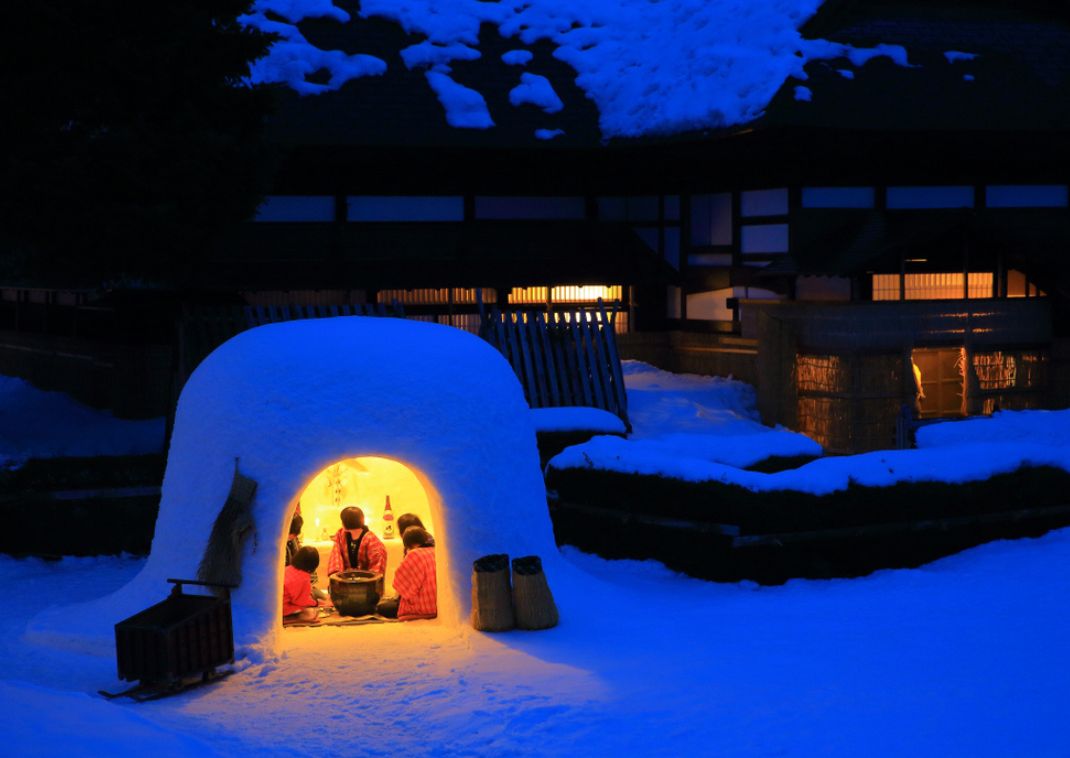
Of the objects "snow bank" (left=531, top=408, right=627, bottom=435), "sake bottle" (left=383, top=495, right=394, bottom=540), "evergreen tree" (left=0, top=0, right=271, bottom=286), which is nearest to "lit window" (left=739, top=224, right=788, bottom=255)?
"snow bank" (left=531, top=408, right=627, bottom=435)

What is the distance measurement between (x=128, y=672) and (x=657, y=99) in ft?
47.1

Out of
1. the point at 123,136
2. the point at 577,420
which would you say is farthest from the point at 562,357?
the point at 123,136

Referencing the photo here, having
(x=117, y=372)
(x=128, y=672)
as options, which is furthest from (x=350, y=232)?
(x=128, y=672)

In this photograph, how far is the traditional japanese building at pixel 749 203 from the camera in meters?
20.8

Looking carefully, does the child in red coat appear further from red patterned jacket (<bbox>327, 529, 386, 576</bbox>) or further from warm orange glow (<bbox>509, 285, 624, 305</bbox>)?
warm orange glow (<bbox>509, 285, 624, 305</bbox>)

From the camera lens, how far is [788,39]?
2130 centimetres

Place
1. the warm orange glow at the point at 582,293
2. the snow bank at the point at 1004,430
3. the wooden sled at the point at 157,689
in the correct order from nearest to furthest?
the wooden sled at the point at 157,689 < the snow bank at the point at 1004,430 < the warm orange glow at the point at 582,293

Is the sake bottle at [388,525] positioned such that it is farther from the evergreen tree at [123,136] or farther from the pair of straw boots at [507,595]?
the evergreen tree at [123,136]

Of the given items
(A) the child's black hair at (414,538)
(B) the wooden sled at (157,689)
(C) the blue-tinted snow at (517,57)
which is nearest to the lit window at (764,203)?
(C) the blue-tinted snow at (517,57)

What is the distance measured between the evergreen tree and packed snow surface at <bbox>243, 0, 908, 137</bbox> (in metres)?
4.34

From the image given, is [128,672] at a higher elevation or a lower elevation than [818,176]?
lower

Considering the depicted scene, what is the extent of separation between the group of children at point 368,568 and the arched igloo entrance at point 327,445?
1.26 ft

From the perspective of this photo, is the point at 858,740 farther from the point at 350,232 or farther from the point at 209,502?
the point at 350,232

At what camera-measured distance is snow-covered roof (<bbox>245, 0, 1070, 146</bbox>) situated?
20.9 meters
